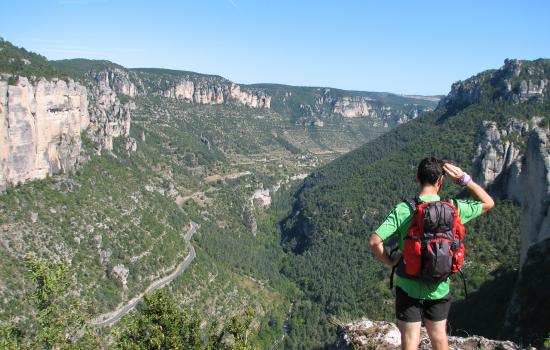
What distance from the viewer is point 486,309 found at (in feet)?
133

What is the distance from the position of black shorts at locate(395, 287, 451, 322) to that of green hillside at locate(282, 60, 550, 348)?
31.6 metres

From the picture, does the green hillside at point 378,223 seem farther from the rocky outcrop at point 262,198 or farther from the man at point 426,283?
the man at point 426,283

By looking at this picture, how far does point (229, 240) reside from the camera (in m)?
105

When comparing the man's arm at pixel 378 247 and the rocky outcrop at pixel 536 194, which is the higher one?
the man's arm at pixel 378 247

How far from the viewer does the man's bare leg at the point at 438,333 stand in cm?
774

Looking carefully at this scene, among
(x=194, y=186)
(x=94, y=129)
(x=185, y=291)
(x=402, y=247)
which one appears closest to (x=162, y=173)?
(x=194, y=186)

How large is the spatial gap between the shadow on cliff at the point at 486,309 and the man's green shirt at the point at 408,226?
31.8 m

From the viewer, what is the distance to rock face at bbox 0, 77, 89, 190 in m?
63.8

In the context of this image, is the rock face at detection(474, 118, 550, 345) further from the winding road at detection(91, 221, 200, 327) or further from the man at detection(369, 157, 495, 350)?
the winding road at detection(91, 221, 200, 327)

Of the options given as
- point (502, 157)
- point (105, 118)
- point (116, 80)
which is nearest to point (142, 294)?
point (105, 118)

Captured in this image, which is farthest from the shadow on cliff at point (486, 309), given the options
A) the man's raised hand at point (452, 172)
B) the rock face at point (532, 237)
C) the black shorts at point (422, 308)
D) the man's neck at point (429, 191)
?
the man's neck at point (429, 191)

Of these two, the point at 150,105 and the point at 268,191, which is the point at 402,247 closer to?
the point at 268,191

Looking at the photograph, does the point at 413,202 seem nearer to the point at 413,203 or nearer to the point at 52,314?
the point at 413,203

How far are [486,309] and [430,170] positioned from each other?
3886 cm
